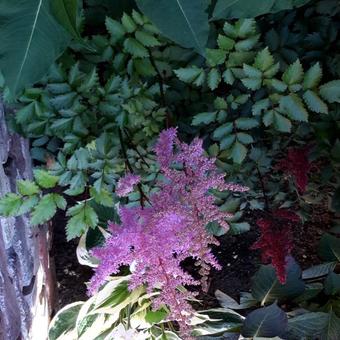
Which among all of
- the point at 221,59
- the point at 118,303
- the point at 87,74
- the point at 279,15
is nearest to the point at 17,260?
the point at 118,303

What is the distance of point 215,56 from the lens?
1163 mm

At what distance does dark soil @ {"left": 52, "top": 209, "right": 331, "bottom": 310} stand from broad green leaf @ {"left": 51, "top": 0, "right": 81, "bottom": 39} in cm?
122

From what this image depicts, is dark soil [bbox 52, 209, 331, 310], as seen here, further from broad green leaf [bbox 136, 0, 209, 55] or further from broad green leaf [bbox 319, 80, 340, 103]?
broad green leaf [bbox 136, 0, 209, 55]

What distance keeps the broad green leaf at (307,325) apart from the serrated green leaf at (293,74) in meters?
0.72

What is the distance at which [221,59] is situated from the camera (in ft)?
3.84

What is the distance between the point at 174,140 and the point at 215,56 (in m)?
0.23

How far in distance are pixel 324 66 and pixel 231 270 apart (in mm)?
753

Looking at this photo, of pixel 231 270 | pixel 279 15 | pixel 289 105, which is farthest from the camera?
pixel 231 270

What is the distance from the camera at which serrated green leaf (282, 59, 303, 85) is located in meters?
1.11

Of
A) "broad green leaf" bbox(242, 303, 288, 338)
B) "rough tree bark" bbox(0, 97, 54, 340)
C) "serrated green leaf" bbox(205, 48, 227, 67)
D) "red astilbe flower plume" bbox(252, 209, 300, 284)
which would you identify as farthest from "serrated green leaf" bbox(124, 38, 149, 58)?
"broad green leaf" bbox(242, 303, 288, 338)

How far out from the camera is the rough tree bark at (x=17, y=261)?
131 centimetres

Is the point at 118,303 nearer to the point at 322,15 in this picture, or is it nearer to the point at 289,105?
the point at 289,105

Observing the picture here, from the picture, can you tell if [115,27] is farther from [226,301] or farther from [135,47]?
[226,301]

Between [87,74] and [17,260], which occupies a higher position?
[87,74]
